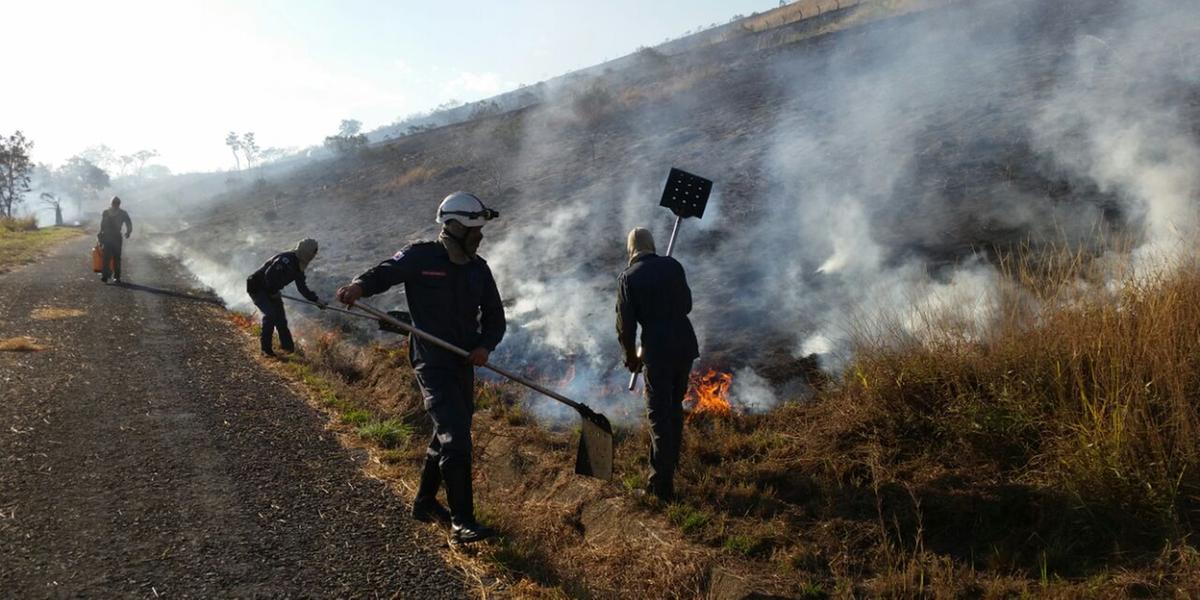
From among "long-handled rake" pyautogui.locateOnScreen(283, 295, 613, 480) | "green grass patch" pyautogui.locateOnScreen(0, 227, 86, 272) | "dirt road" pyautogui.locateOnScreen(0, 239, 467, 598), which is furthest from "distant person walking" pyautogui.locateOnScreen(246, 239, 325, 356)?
"green grass patch" pyautogui.locateOnScreen(0, 227, 86, 272)

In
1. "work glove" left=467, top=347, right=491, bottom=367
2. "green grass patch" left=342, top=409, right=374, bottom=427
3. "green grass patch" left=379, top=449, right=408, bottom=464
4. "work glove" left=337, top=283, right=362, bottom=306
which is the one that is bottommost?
"green grass patch" left=379, top=449, right=408, bottom=464

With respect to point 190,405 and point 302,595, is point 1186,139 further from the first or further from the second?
point 190,405

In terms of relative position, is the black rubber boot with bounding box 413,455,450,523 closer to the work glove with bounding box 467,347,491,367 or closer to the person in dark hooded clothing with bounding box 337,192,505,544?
the person in dark hooded clothing with bounding box 337,192,505,544

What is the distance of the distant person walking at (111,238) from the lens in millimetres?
12305

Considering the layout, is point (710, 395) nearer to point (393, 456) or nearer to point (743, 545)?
point (743, 545)

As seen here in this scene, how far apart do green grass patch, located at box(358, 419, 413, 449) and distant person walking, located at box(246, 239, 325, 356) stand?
162 cm

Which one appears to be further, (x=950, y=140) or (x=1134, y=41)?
(x=1134, y=41)

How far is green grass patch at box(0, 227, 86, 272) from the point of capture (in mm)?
15297

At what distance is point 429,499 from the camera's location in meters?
3.93

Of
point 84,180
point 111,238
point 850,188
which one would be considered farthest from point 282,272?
point 84,180

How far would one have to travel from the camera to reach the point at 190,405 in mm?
5793

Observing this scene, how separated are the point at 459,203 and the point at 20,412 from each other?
155 inches

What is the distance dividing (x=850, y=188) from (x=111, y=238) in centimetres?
1234

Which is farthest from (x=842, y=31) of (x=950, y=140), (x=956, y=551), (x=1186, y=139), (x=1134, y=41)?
(x=956, y=551)
